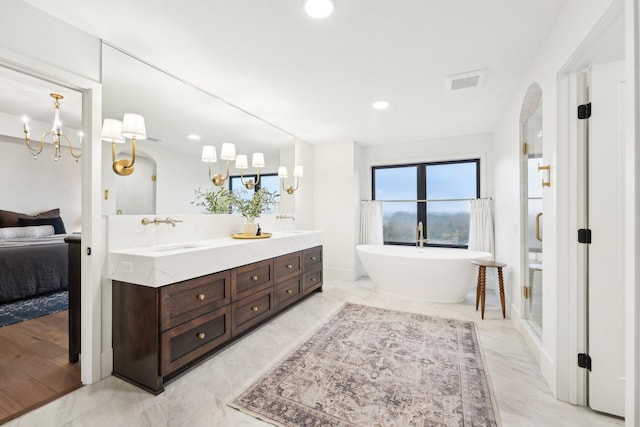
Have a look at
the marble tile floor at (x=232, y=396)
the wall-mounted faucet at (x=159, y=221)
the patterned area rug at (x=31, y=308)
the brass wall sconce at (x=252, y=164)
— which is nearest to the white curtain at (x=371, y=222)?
the brass wall sconce at (x=252, y=164)

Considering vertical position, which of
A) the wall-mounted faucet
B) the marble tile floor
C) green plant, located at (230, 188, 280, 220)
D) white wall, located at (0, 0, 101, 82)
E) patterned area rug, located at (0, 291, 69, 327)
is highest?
white wall, located at (0, 0, 101, 82)

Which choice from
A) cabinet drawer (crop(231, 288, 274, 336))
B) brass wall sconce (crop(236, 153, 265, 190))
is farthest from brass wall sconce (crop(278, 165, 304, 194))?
cabinet drawer (crop(231, 288, 274, 336))

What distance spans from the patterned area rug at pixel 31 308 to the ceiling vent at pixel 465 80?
4.91m

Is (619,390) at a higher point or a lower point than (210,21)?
lower

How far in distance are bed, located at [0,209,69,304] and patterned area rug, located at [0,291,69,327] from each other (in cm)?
12

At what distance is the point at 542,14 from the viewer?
1722 mm

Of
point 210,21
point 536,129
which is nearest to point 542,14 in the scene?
point 536,129

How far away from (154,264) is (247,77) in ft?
5.87

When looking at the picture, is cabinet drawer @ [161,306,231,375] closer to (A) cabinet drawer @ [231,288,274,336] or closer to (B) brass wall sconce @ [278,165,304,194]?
(A) cabinet drawer @ [231,288,274,336]

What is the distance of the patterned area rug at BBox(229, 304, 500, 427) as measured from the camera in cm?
159

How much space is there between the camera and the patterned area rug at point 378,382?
1.59 metres

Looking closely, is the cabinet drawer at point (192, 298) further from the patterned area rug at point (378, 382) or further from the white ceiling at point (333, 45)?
the white ceiling at point (333, 45)

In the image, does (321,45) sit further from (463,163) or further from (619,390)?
(463,163)

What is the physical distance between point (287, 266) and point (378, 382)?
168cm
